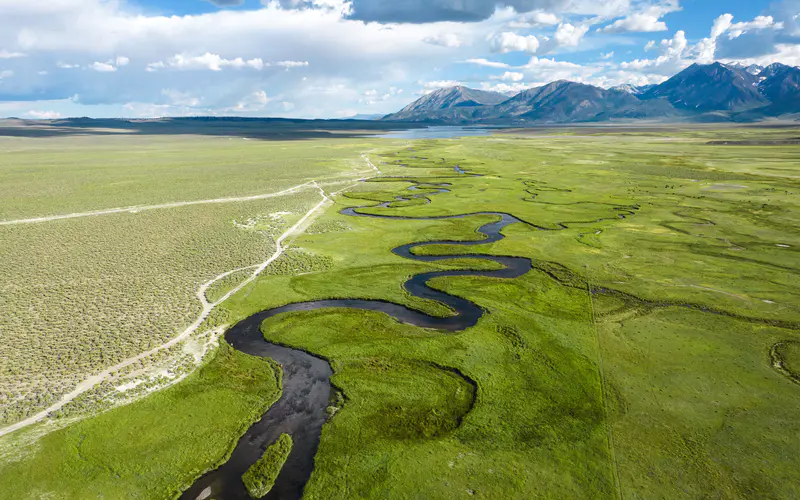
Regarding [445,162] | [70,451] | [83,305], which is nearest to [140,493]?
[70,451]

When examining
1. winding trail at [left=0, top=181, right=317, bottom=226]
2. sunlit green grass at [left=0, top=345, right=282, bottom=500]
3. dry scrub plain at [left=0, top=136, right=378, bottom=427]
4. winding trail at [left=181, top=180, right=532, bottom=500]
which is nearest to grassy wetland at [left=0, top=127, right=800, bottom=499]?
sunlit green grass at [left=0, top=345, right=282, bottom=500]

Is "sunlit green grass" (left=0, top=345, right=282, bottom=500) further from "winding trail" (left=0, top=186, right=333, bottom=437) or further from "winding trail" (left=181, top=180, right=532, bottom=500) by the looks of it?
"winding trail" (left=0, top=186, right=333, bottom=437)

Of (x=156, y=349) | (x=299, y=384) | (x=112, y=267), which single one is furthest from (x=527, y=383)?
(x=112, y=267)

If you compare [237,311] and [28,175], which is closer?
[237,311]

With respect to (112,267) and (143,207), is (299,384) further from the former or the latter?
(143,207)

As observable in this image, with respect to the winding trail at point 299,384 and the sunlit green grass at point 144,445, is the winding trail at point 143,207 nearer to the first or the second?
the winding trail at point 299,384

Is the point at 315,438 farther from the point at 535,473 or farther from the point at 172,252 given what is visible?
the point at 172,252

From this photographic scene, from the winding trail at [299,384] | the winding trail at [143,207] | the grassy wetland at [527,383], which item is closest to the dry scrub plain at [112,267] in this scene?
the winding trail at [143,207]
